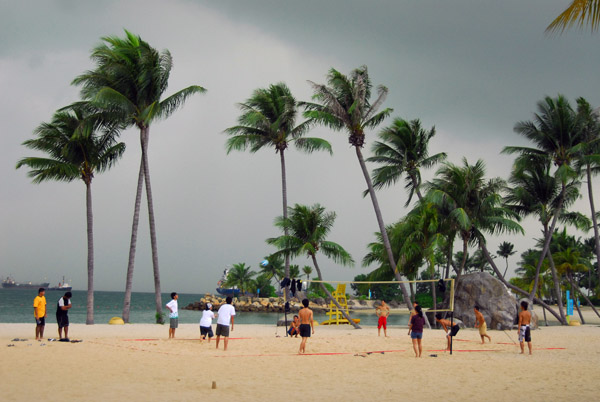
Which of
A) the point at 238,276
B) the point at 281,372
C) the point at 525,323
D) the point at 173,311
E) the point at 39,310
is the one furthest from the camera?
the point at 238,276

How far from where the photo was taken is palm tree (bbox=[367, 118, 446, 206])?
29016 mm

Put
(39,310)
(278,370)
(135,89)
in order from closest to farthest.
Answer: (278,370), (39,310), (135,89)

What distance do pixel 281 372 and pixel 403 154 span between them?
2100 cm

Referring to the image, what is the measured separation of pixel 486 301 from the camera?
990 inches

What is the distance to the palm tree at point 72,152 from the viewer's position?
906 inches

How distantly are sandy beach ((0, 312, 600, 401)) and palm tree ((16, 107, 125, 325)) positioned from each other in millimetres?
8268

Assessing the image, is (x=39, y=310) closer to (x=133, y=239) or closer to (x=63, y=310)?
(x=63, y=310)

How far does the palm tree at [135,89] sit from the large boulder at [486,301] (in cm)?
1467

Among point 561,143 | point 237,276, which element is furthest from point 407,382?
point 237,276

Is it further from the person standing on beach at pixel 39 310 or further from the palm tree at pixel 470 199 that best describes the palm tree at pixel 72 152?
the palm tree at pixel 470 199

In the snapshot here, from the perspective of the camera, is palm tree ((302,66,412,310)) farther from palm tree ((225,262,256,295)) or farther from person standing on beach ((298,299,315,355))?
palm tree ((225,262,256,295))

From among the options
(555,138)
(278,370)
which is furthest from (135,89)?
(555,138)

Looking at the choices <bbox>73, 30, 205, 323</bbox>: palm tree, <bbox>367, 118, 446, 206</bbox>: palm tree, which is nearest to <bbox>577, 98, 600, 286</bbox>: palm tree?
<bbox>367, 118, 446, 206</bbox>: palm tree

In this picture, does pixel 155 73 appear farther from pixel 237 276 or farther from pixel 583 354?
pixel 237 276
